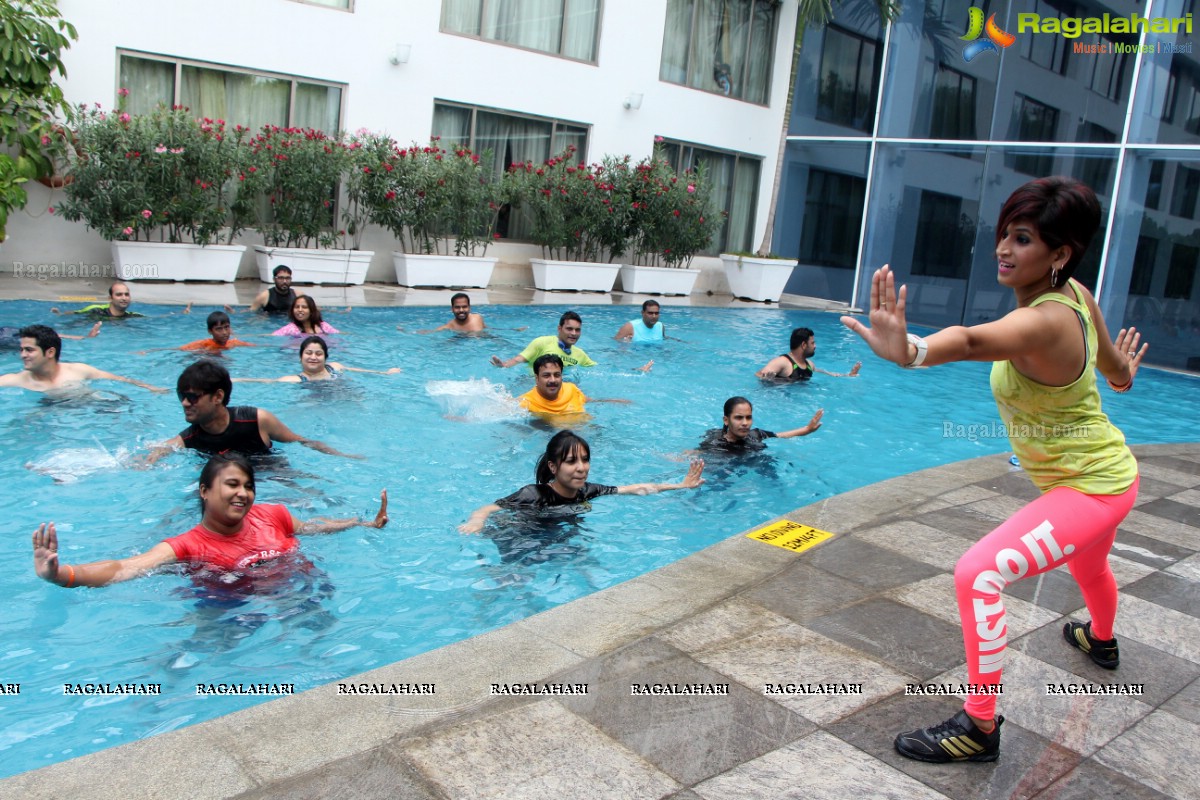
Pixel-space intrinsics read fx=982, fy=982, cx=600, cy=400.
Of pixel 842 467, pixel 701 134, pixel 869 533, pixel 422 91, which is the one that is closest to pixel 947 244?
pixel 701 134

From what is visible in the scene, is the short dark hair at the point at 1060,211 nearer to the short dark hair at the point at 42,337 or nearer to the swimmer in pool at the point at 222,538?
the swimmer in pool at the point at 222,538

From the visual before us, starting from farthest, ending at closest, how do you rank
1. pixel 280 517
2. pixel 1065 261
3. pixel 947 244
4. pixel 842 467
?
pixel 947 244
pixel 842 467
pixel 280 517
pixel 1065 261

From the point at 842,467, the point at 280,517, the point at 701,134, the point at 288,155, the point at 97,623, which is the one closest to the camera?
the point at 97,623

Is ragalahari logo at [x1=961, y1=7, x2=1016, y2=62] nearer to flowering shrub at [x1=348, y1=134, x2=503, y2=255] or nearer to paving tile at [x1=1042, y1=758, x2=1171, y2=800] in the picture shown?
flowering shrub at [x1=348, y1=134, x2=503, y2=255]

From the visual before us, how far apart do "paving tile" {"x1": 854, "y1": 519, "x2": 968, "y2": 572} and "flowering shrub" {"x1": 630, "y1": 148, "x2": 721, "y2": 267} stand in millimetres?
14049

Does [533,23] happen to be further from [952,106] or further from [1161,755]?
→ [1161,755]

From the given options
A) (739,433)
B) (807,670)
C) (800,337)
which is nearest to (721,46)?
(800,337)

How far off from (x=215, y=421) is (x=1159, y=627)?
5494 millimetres

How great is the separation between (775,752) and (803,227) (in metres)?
21.1

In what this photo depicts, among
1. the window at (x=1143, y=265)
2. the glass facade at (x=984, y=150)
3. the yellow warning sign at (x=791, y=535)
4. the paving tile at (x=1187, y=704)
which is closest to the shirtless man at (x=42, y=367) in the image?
the yellow warning sign at (x=791, y=535)

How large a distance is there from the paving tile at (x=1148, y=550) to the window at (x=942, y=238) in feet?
49.0

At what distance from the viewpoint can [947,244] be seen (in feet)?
66.8

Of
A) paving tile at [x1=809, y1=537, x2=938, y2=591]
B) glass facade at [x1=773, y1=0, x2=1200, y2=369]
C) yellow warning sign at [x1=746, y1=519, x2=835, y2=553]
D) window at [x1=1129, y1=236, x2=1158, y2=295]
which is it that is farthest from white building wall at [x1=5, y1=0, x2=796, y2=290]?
paving tile at [x1=809, y1=537, x2=938, y2=591]

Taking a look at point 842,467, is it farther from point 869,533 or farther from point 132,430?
point 132,430
